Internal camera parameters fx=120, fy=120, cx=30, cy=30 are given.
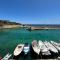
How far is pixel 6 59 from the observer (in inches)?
849

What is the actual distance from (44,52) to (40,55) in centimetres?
101

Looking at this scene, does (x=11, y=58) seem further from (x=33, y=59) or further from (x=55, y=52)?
(x=55, y=52)

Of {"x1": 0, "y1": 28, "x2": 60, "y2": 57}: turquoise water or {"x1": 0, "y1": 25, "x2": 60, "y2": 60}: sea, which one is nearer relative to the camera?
{"x1": 0, "y1": 25, "x2": 60, "y2": 60}: sea

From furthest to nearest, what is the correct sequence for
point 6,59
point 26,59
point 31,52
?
point 31,52 → point 26,59 → point 6,59

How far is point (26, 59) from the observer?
77.3ft

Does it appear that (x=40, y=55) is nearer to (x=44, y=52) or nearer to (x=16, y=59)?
(x=44, y=52)

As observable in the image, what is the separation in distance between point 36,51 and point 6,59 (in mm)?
6326

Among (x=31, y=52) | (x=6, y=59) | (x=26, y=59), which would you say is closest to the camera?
(x=6, y=59)

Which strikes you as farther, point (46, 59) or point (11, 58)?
point (11, 58)

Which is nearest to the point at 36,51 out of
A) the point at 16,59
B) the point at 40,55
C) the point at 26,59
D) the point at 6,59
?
the point at 40,55

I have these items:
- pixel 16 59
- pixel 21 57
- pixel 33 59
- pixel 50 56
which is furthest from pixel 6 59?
pixel 50 56

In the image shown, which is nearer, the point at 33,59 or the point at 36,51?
the point at 33,59

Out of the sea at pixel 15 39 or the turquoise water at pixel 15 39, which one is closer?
the sea at pixel 15 39

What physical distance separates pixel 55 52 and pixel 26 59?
615 cm
